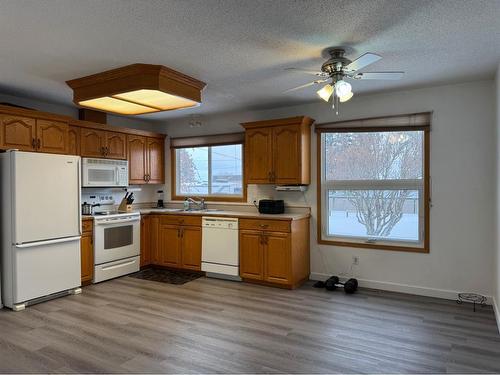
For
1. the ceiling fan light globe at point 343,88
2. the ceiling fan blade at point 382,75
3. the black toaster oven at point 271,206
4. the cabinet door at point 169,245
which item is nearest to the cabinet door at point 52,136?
the cabinet door at point 169,245

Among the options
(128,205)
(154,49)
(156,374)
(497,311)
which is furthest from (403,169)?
(128,205)

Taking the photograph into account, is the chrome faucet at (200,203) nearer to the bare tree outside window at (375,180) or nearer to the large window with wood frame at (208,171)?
the large window with wood frame at (208,171)

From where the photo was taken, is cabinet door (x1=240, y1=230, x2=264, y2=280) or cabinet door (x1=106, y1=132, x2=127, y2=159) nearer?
cabinet door (x1=240, y1=230, x2=264, y2=280)

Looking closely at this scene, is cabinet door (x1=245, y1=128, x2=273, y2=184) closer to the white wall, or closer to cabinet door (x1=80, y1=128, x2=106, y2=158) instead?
the white wall

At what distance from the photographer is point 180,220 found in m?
5.32

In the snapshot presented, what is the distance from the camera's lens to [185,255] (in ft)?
17.2

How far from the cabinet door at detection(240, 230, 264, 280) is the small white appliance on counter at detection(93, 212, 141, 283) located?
5.54ft

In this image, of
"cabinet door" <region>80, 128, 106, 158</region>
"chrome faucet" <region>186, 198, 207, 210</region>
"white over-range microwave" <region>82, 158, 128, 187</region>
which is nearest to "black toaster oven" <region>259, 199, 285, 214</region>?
"chrome faucet" <region>186, 198, 207, 210</region>

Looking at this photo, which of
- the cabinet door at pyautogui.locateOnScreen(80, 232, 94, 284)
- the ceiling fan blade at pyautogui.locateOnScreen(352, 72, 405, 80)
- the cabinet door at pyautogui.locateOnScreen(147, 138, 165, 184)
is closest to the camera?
the ceiling fan blade at pyautogui.locateOnScreen(352, 72, 405, 80)

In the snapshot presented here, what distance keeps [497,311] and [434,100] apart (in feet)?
7.62

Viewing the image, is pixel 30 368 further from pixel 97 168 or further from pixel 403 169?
pixel 403 169

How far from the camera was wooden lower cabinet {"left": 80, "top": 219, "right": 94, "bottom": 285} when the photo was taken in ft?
14.9

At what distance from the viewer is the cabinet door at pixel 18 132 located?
3892 mm

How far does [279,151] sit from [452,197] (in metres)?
2.14
